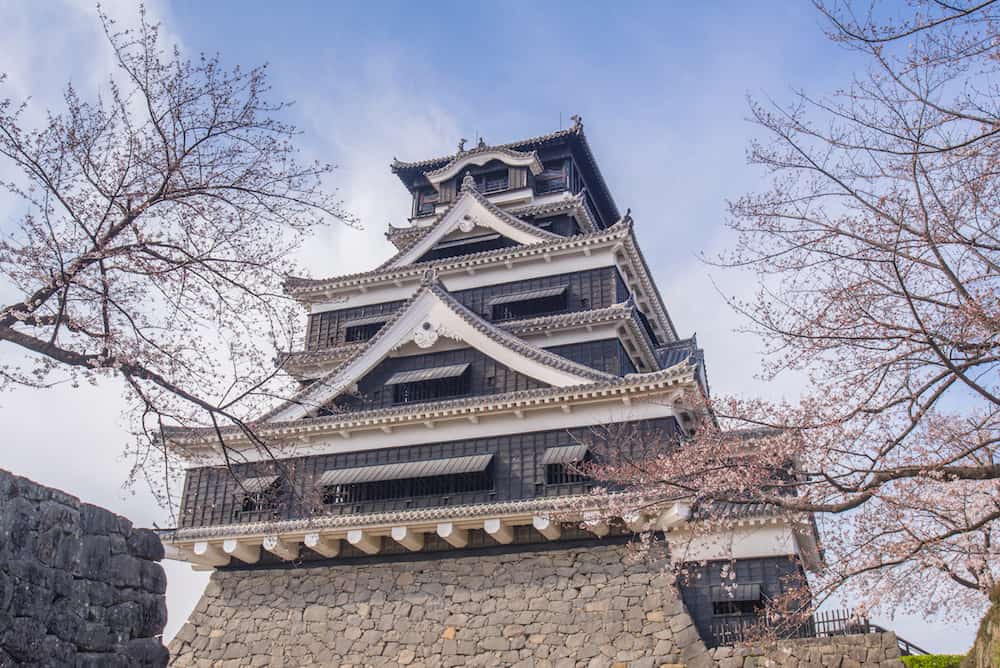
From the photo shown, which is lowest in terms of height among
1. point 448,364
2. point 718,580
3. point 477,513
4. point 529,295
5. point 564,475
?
point 718,580

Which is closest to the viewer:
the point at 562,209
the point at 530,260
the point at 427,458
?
the point at 427,458

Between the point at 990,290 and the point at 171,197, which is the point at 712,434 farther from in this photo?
the point at 171,197

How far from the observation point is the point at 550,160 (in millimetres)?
25016

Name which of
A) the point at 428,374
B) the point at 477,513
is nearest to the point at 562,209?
the point at 428,374

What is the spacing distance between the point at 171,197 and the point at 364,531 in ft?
29.5

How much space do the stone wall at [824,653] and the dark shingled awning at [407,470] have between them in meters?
5.36

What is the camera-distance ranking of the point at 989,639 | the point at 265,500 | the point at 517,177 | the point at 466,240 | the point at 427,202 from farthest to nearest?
the point at 427,202 < the point at 517,177 < the point at 466,240 < the point at 265,500 < the point at 989,639

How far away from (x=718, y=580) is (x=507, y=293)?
355 inches

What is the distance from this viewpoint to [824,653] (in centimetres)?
1200

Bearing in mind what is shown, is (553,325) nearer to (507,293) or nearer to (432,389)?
(507,293)

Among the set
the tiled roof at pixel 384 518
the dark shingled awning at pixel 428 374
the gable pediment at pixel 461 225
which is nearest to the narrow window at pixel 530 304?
the gable pediment at pixel 461 225

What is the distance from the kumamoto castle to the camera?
43.9ft

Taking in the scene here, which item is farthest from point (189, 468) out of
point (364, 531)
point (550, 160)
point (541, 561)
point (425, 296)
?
point (550, 160)

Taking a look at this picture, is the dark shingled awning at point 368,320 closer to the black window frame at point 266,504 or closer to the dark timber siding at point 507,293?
the dark timber siding at point 507,293
